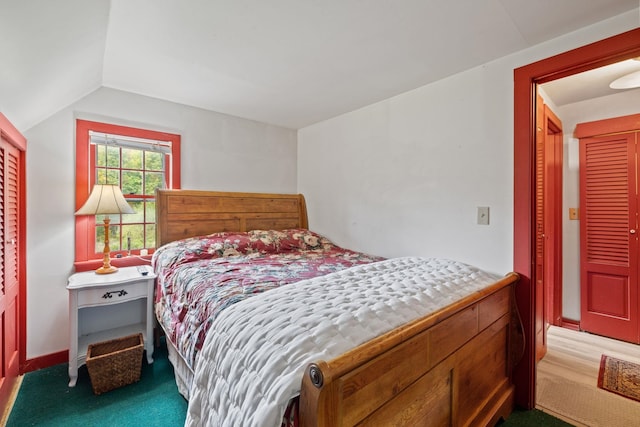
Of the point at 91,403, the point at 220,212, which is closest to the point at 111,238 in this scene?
the point at 220,212

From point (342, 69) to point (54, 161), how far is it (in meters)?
2.25

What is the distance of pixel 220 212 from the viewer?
9.65 ft

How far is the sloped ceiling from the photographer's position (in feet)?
4.59

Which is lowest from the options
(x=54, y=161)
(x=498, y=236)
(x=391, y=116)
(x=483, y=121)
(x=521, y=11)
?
(x=498, y=236)

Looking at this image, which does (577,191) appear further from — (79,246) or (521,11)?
(79,246)

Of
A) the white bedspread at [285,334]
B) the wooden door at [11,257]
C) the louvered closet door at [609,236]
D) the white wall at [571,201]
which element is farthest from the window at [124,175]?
the louvered closet door at [609,236]

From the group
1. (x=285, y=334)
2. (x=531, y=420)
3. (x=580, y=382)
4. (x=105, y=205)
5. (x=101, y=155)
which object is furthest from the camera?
(x=101, y=155)

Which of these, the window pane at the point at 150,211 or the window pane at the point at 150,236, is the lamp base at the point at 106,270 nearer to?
the window pane at the point at 150,236

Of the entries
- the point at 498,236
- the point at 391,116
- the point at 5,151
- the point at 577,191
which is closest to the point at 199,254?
the point at 5,151

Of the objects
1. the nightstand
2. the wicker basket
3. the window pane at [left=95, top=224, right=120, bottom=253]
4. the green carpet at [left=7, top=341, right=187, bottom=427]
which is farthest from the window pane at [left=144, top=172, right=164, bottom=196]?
the green carpet at [left=7, top=341, right=187, bottom=427]

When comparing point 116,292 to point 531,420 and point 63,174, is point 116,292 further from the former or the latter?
point 531,420

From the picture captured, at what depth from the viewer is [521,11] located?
4.83 feet

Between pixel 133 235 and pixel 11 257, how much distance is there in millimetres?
822

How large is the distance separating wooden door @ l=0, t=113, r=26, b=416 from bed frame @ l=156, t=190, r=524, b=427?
206 centimetres
